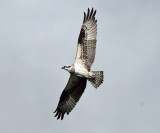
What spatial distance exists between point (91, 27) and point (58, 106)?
12.8ft

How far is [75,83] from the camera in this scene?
837 inches

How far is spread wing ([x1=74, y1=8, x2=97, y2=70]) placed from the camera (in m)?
20.5

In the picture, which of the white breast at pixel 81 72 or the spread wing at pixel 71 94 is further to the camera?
the spread wing at pixel 71 94

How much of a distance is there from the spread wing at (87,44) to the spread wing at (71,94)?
2.70ft

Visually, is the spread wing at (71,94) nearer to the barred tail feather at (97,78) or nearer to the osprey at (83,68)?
the osprey at (83,68)

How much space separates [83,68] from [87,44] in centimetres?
104

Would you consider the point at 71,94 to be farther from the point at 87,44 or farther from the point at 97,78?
the point at 87,44

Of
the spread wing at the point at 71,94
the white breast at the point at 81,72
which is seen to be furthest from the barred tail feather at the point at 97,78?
the spread wing at the point at 71,94

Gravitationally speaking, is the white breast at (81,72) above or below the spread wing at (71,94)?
above

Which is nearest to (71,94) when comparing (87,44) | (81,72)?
(81,72)

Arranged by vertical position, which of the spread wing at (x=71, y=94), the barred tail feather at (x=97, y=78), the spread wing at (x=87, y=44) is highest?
the spread wing at (x=87, y=44)

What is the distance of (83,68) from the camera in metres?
20.4

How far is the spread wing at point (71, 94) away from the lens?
21.1 metres

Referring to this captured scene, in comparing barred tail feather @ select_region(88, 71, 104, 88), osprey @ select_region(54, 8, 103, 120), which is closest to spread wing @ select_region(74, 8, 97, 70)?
osprey @ select_region(54, 8, 103, 120)
